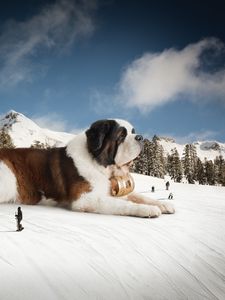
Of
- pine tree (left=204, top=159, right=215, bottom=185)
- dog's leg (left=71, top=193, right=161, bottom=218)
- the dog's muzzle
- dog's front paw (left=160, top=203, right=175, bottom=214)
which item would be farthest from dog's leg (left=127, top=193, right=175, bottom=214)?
pine tree (left=204, top=159, right=215, bottom=185)

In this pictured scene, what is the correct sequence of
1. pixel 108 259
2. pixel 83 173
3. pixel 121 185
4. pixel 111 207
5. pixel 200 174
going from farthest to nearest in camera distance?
pixel 200 174, pixel 121 185, pixel 83 173, pixel 111 207, pixel 108 259

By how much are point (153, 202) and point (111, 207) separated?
1232mm

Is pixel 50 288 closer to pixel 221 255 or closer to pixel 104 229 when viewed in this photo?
pixel 104 229

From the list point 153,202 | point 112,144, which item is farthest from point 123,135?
point 153,202

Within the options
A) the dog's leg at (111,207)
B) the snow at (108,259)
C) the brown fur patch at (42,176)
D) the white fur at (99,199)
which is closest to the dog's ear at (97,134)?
the white fur at (99,199)

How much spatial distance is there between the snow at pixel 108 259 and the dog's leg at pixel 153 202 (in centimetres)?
121

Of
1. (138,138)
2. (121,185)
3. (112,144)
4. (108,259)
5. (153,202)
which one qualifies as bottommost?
(108,259)

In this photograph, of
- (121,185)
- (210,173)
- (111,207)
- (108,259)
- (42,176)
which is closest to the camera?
(108,259)

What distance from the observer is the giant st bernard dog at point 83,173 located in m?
6.52

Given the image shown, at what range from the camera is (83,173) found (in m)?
6.66

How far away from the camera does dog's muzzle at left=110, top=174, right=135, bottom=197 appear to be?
6.70 m

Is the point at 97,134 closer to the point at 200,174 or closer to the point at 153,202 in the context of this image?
the point at 153,202

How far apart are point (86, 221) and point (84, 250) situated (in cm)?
155

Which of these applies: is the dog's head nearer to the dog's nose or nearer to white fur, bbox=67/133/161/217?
the dog's nose
